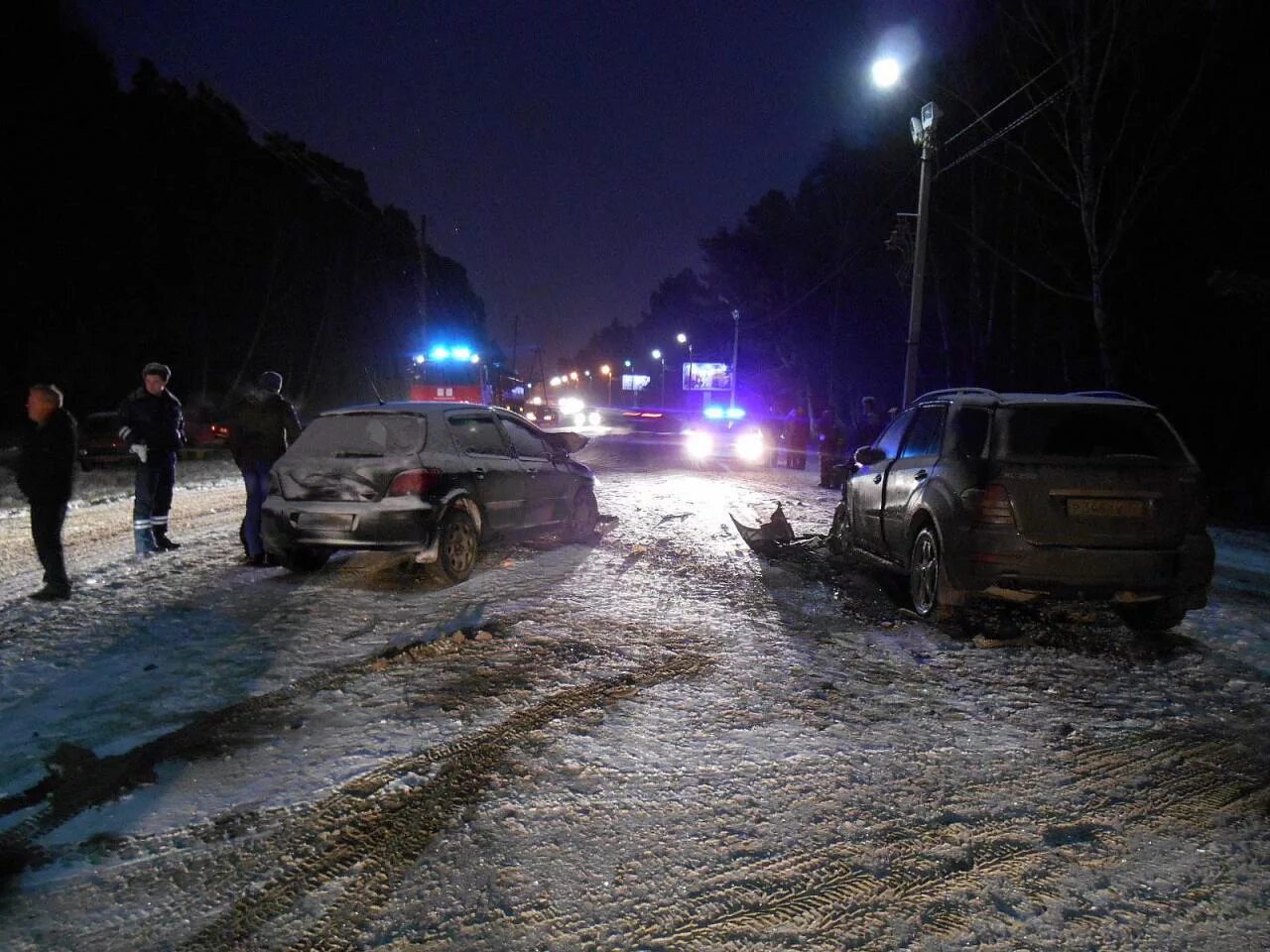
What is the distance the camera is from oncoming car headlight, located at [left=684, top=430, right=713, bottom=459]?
2824cm

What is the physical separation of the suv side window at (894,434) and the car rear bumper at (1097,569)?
2.17 m

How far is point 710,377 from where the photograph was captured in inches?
2195

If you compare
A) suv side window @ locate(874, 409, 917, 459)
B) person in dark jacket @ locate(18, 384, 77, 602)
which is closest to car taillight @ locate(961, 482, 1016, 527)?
suv side window @ locate(874, 409, 917, 459)

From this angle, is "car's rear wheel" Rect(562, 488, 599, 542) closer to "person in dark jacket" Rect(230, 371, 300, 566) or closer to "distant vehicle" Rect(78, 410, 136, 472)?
"person in dark jacket" Rect(230, 371, 300, 566)

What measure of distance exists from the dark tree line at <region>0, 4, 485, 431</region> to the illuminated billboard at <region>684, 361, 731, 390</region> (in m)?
23.2

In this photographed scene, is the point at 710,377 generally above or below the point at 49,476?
above

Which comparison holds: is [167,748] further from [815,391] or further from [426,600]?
[815,391]

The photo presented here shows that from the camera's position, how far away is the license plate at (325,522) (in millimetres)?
7312

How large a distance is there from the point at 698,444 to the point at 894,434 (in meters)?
24.8

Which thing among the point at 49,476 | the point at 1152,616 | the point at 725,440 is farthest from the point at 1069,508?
the point at 725,440

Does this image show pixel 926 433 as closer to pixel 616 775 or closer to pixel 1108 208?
pixel 616 775

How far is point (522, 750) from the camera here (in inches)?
161

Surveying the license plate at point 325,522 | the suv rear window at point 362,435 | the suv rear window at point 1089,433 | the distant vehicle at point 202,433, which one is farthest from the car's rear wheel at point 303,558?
the distant vehicle at point 202,433

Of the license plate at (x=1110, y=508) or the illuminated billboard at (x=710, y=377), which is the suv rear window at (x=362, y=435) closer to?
the license plate at (x=1110, y=508)
